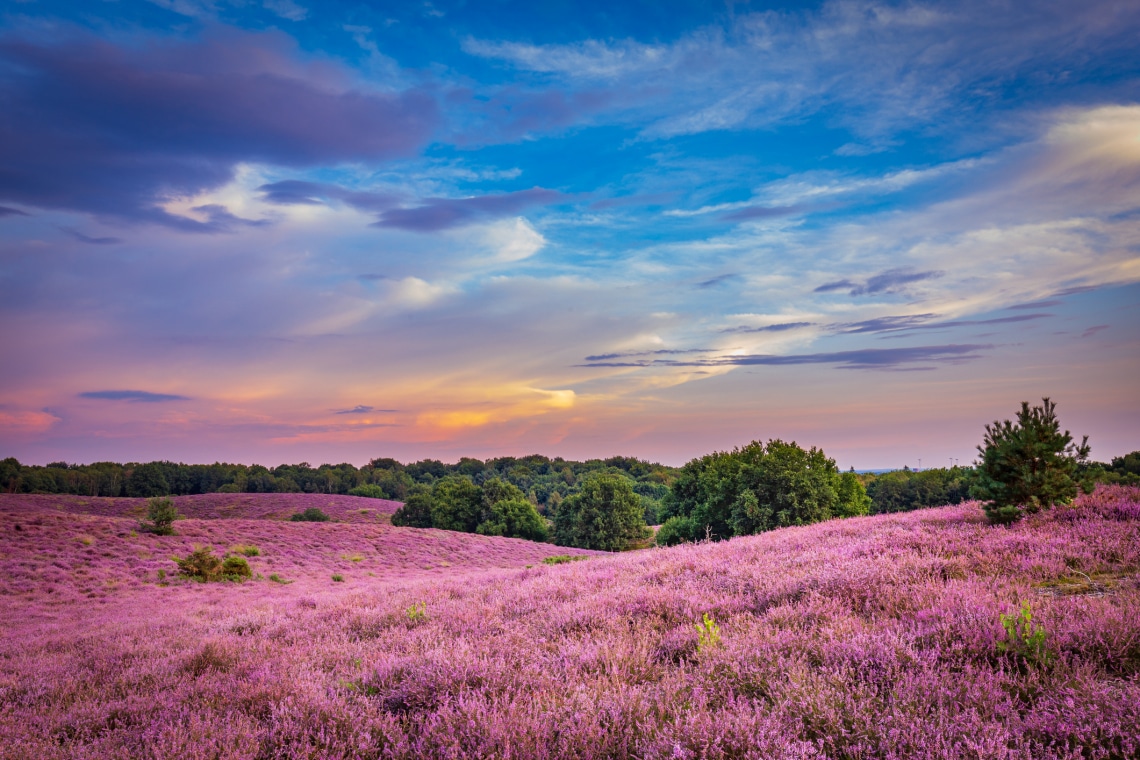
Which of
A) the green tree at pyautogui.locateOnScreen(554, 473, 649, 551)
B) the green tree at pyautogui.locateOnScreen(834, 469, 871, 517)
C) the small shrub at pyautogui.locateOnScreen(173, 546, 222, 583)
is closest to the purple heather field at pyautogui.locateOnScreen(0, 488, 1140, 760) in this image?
the small shrub at pyautogui.locateOnScreen(173, 546, 222, 583)

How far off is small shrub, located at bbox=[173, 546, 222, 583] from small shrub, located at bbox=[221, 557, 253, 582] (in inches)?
10.5

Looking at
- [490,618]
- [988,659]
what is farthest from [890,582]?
[490,618]

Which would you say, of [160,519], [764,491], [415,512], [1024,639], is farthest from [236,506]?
[1024,639]

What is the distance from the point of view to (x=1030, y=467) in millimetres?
9836

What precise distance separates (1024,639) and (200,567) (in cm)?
2585

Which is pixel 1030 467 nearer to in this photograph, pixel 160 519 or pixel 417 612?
pixel 417 612

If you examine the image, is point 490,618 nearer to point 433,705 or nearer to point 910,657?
point 433,705

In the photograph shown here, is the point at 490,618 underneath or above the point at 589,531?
above

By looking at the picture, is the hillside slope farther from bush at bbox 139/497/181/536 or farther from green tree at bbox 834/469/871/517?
green tree at bbox 834/469/871/517

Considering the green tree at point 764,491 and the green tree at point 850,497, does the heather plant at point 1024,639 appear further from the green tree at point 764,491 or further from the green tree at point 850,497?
the green tree at point 850,497

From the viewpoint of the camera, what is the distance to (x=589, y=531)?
67.3 m

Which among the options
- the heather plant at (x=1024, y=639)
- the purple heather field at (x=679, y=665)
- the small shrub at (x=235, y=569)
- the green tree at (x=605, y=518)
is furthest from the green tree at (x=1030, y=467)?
the green tree at (x=605, y=518)

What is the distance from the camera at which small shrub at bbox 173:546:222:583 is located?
69.2 feet

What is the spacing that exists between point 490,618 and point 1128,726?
6334mm
